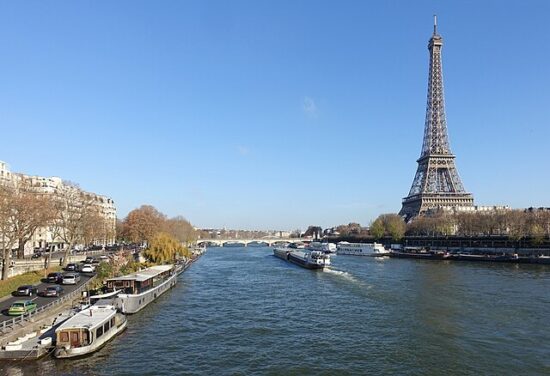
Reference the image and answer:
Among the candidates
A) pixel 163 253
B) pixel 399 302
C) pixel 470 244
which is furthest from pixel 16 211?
pixel 470 244

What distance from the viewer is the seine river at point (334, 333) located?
2445 cm

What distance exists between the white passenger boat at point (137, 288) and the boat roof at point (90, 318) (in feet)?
Answer: 19.8

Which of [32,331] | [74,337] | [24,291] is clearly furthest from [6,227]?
[74,337]

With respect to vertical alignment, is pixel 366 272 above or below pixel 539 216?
below

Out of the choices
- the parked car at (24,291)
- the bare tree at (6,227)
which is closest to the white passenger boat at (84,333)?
the parked car at (24,291)

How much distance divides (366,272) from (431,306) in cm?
3014

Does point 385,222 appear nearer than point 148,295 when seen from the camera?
No

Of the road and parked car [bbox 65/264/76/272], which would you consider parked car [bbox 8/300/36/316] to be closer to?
the road

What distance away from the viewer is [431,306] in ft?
134

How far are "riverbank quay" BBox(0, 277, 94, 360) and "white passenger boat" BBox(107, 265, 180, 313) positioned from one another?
410 centimetres

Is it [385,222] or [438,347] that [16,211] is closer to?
[438,347]

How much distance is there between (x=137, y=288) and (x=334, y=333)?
19.5m

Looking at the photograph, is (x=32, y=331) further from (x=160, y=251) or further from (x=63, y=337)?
(x=160, y=251)

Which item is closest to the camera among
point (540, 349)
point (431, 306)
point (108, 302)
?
point (540, 349)
